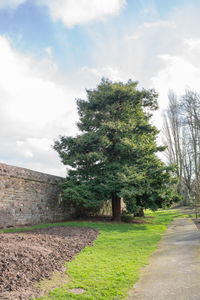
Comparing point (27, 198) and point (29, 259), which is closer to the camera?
point (29, 259)

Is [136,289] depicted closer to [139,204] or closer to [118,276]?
[118,276]

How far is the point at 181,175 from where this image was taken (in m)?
26.2

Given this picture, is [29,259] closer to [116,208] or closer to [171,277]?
[171,277]

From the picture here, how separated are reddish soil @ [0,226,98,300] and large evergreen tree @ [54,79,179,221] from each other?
14.9 ft

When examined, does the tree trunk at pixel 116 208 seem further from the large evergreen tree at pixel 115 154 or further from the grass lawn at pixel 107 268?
the grass lawn at pixel 107 268

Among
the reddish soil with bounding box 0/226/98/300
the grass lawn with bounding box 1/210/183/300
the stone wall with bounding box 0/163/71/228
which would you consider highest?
the stone wall with bounding box 0/163/71/228

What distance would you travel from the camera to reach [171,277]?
14.1 feet

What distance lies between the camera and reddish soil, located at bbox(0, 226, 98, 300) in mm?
3760

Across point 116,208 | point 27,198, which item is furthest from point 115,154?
point 27,198

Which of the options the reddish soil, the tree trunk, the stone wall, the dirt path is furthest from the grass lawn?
the tree trunk

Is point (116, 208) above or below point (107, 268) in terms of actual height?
above

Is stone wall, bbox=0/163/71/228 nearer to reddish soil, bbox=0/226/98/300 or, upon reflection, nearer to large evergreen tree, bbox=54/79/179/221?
large evergreen tree, bbox=54/79/179/221

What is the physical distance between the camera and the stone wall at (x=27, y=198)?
9516mm

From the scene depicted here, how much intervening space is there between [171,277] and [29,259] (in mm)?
2778
